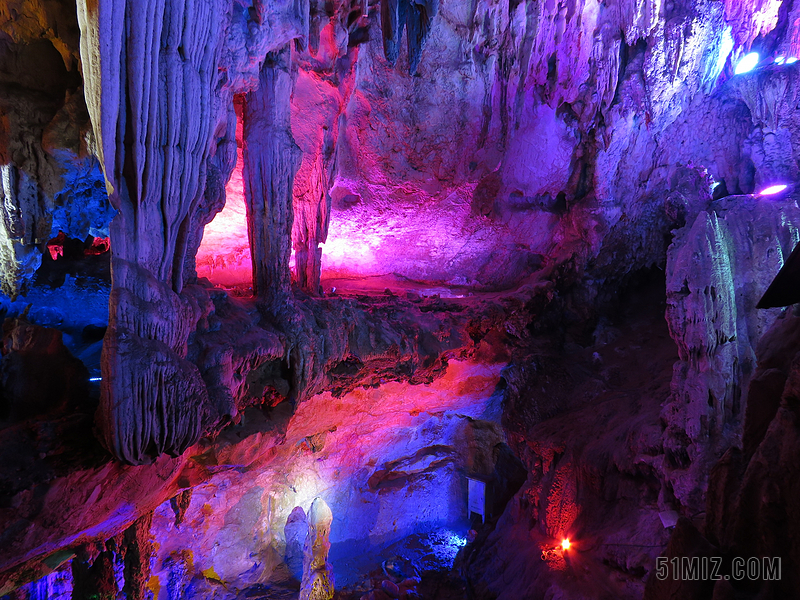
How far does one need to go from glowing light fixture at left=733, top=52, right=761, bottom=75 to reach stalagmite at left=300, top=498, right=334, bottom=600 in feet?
43.8

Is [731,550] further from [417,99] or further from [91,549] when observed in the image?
[417,99]

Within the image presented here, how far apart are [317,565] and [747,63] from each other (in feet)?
46.4

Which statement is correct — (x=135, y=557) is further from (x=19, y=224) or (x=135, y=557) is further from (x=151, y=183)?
(x=151, y=183)

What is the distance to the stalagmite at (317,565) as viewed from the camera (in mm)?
9695

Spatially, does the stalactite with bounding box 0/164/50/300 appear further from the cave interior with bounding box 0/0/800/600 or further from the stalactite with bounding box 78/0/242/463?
the stalactite with bounding box 78/0/242/463

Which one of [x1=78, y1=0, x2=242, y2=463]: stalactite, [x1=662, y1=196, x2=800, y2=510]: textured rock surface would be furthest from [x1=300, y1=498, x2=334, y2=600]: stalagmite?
[x1=662, y1=196, x2=800, y2=510]: textured rock surface

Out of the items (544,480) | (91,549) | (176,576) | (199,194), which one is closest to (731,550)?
(199,194)

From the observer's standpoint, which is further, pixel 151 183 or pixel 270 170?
pixel 270 170

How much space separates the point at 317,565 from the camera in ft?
32.2

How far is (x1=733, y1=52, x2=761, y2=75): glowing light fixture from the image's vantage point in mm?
9195

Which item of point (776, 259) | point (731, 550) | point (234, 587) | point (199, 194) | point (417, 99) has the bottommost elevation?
point (234, 587)

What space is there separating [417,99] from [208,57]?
193 inches

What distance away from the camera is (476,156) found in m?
9.81

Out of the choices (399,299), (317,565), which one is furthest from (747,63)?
(317,565)
